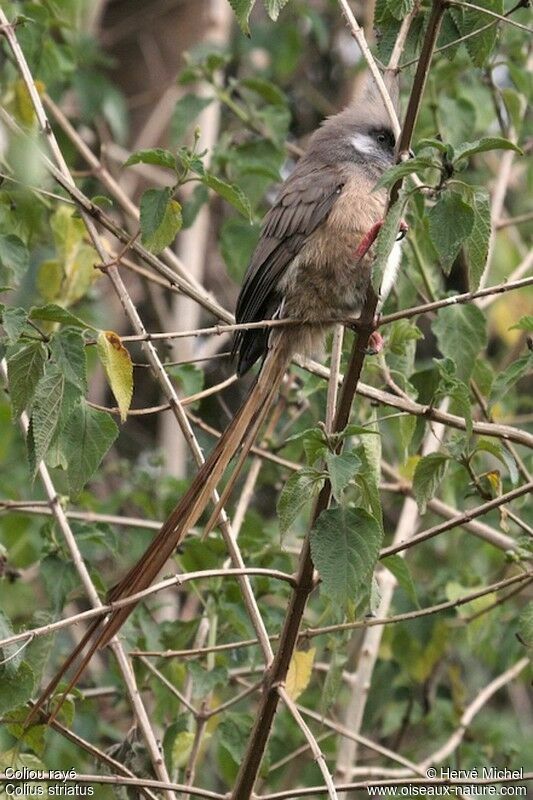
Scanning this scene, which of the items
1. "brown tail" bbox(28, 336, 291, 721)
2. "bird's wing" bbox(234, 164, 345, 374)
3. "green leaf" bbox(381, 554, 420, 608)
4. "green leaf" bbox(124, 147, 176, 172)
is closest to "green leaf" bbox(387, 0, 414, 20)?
"green leaf" bbox(124, 147, 176, 172)

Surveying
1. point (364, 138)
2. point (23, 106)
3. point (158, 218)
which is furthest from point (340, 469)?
point (23, 106)

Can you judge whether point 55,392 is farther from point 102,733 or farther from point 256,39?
point 256,39

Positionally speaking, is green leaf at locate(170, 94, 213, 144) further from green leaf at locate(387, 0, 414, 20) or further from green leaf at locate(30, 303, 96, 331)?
green leaf at locate(30, 303, 96, 331)

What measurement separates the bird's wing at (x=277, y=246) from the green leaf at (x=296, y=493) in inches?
31.1

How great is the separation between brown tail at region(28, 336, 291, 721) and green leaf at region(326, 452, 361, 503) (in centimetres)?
32

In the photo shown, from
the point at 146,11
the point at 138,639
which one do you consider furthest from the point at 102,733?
the point at 146,11

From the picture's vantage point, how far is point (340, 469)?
1917 mm

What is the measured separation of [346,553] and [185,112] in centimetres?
200

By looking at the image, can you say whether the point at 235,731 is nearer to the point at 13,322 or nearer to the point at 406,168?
the point at 13,322

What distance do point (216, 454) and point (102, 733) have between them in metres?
1.66

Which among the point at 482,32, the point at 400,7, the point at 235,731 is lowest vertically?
the point at 235,731

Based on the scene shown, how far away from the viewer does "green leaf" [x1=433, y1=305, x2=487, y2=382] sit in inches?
108

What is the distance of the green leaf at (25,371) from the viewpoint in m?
1.96

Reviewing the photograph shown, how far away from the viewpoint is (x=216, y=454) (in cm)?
229
